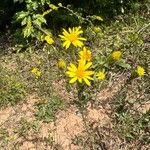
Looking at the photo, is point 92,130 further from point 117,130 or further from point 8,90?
point 8,90

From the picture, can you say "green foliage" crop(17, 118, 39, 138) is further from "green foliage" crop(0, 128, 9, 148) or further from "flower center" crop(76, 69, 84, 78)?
"flower center" crop(76, 69, 84, 78)

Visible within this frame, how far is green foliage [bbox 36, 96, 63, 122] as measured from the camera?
4289 mm

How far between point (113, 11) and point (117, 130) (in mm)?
1755

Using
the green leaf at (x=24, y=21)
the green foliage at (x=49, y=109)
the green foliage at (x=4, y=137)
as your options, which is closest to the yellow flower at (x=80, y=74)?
the green foliage at (x=49, y=109)

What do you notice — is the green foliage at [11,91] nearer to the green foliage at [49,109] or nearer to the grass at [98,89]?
the grass at [98,89]

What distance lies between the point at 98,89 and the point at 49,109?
53cm

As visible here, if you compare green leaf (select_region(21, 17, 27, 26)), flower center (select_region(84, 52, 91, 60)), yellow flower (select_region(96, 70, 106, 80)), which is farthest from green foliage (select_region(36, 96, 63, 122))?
green leaf (select_region(21, 17, 27, 26))

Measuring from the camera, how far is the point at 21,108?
4465 millimetres

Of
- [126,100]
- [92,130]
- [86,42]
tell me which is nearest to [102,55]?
[86,42]

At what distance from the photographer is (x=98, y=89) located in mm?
4441

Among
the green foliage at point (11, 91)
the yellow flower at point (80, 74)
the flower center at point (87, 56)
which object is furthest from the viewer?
the green foliage at point (11, 91)

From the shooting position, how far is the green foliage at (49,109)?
4289mm

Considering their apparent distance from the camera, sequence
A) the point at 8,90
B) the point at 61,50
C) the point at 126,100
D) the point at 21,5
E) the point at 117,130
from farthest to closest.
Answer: the point at 21,5, the point at 61,50, the point at 8,90, the point at 126,100, the point at 117,130

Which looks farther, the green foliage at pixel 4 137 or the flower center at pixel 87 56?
the green foliage at pixel 4 137
